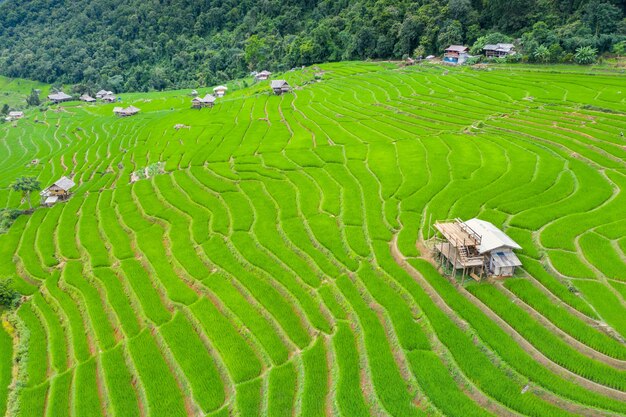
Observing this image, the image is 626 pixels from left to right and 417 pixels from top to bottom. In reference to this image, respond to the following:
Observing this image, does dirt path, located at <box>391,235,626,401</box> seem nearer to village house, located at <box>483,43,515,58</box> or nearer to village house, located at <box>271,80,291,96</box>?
village house, located at <box>271,80,291,96</box>

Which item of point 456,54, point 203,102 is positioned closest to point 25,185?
point 203,102

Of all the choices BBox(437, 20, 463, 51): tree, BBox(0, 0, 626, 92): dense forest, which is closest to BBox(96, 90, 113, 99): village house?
BBox(0, 0, 626, 92): dense forest

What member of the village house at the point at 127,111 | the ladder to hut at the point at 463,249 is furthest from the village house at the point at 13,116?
the ladder to hut at the point at 463,249

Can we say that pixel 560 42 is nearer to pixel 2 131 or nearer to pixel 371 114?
pixel 371 114

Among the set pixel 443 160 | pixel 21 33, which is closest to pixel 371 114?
pixel 443 160

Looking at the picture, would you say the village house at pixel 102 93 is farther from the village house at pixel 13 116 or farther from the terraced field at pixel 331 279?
the terraced field at pixel 331 279

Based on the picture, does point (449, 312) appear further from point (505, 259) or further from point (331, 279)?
point (331, 279)

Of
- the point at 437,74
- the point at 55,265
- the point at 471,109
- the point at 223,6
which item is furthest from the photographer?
the point at 223,6
